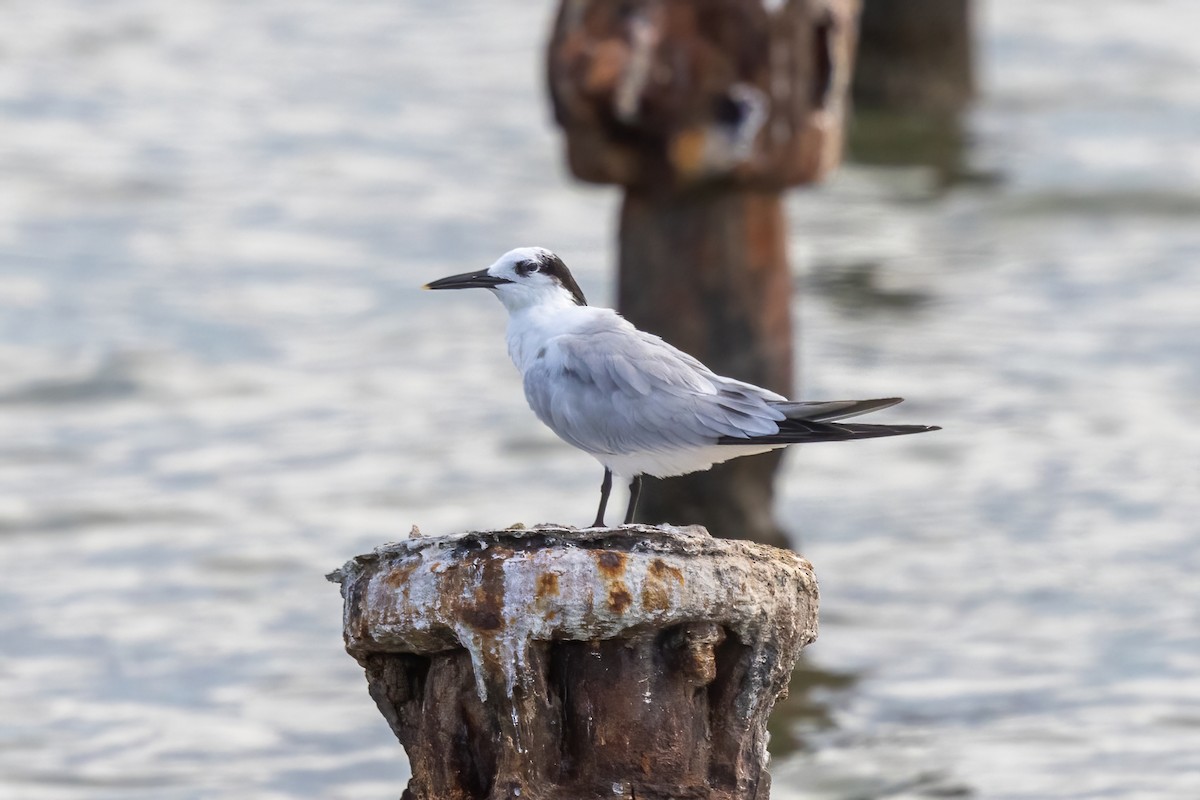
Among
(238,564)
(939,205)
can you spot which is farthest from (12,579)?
(939,205)

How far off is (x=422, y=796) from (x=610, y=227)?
43.8ft

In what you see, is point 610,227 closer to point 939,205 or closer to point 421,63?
point 939,205

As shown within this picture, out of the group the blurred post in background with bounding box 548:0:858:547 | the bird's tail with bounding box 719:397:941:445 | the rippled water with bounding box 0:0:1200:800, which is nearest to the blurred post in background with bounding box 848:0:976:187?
the rippled water with bounding box 0:0:1200:800

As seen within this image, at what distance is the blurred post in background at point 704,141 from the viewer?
8.38 m

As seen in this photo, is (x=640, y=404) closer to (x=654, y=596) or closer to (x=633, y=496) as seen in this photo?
(x=633, y=496)

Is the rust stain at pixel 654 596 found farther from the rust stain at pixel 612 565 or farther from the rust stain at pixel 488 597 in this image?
the rust stain at pixel 488 597

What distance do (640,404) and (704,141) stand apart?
366cm

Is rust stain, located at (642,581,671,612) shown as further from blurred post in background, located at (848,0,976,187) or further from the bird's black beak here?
blurred post in background, located at (848,0,976,187)

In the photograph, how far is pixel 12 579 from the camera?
36.4ft

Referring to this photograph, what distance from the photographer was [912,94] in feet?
62.6

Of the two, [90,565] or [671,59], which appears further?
[90,565]

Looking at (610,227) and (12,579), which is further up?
(610,227)

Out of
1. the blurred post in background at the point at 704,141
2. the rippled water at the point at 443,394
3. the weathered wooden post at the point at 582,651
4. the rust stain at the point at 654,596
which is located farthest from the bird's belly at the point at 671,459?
the blurred post in background at the point at 704,141

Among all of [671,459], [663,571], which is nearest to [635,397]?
[671,459]
